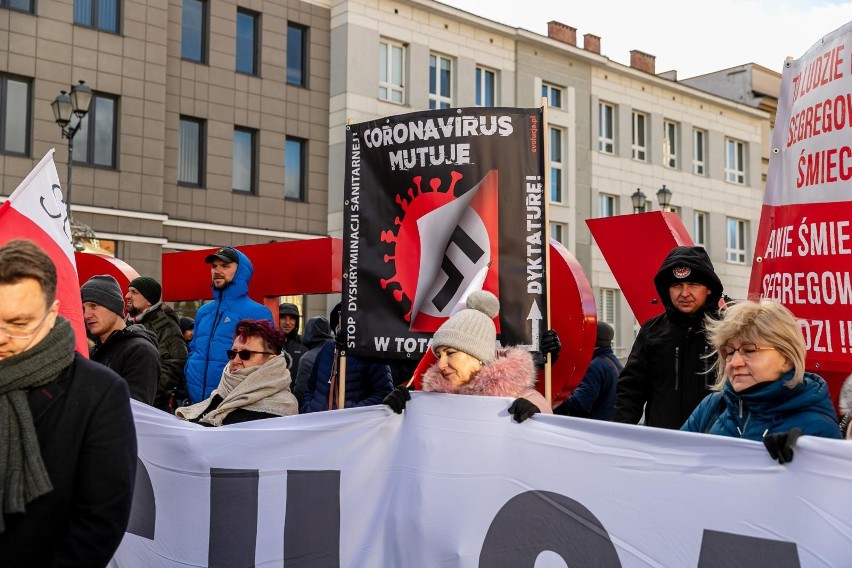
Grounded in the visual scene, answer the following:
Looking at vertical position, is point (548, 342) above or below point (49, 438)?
above

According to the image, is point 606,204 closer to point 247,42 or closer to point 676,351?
point 247,42

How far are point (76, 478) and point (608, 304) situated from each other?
31.8m

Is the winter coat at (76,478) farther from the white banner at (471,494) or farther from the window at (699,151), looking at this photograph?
the window at (699,151)

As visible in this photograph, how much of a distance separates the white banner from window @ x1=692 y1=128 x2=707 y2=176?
35.2 meters

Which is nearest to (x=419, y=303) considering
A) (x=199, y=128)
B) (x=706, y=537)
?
(x=706, y=537)

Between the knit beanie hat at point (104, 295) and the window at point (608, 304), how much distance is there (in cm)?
2923

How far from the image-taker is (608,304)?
110 ft

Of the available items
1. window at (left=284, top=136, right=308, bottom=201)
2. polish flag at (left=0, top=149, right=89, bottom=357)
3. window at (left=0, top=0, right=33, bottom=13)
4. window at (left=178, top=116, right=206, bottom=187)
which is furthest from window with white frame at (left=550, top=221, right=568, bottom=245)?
polish flag at (left=0, top=149, right=89, bottom=357)

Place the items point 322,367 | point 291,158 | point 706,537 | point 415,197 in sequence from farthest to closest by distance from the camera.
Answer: point 291,158 → point 322,367 → point 415,197 → point 706,537

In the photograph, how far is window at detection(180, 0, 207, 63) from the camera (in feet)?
78.3

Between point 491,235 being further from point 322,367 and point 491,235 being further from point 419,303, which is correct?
point 322,367

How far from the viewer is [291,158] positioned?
25969 mm

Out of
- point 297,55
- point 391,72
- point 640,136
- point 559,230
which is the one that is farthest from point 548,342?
point 640,136

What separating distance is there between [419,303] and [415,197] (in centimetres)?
59
